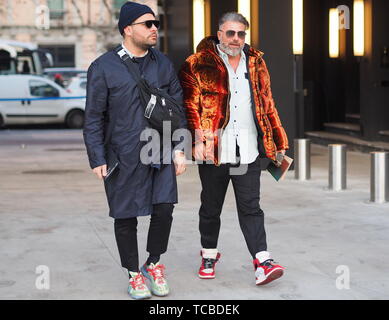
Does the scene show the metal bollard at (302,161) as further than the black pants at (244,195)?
Yes

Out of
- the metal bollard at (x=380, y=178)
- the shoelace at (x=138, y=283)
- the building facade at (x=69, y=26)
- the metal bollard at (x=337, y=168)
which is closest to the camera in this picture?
the shoelace at (x=138, y=283)

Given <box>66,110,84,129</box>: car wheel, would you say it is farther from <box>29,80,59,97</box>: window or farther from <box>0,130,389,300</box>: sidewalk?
<box>0,130,389,300</box>: sidewalk

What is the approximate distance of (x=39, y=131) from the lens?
24625 mm

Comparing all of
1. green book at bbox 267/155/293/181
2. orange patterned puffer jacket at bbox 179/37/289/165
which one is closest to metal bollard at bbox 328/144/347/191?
green book at bbox 267/155/293/181

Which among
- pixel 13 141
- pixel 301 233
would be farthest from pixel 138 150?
pixel 13 141

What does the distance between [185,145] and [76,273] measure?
133cm

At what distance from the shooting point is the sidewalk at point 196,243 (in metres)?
5.46

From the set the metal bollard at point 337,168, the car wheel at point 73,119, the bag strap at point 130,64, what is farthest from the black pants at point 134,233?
the car wheel at point 73,119

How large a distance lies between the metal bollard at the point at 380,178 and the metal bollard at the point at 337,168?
Result: 0.98 meters

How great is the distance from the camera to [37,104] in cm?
2545

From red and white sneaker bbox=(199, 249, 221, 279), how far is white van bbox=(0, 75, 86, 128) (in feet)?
65.2

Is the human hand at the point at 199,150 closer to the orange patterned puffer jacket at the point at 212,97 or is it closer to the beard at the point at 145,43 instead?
the orange patterned puffer jacket at the point at 212,97

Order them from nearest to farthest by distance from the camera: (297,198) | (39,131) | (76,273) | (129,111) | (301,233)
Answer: (129,111), (76,273), (301,233), (297,198), (39,131)

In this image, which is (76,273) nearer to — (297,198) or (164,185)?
(164,185)
